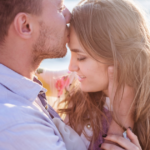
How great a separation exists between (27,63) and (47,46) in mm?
263

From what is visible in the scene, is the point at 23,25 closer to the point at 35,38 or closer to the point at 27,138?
the point at 35,38

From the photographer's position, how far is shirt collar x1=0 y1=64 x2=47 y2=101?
5.25 ft

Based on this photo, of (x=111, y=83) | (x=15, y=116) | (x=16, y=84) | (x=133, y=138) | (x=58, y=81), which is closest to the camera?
(x=15, y=116)

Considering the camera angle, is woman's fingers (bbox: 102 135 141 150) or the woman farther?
the woman

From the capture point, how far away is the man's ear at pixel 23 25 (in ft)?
5.63

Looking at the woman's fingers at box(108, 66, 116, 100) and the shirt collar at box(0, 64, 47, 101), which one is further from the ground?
the shirt collar at box(0, 64, 47, 101)

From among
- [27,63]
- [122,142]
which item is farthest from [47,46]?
[122,142]

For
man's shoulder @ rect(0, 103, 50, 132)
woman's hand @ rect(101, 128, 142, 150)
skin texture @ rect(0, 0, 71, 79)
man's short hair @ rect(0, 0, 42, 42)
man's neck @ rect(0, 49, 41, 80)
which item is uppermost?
→ man's short hair @ rect(0, 0, 42, 42)

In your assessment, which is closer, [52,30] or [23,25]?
[23,25]

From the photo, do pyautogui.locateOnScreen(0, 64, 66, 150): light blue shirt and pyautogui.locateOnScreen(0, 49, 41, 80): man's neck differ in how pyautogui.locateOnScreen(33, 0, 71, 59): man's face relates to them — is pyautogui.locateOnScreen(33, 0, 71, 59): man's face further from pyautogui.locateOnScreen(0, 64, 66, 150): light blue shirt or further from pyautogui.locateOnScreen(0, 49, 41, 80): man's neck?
pyautogui.locateOnScreen(0, 64, 66, 150): light blue shirt

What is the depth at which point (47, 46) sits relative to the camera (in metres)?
1.95

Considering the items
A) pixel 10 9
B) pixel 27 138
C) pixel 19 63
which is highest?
pixel 10 9

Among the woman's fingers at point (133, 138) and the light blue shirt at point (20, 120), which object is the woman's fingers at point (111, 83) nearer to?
the woman's fingers at point (133, 138)

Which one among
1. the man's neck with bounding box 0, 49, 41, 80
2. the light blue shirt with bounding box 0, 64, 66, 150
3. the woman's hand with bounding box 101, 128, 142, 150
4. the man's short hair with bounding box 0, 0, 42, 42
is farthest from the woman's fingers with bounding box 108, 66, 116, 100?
the man's short hair with bounding box 0, 0, 42, 42
